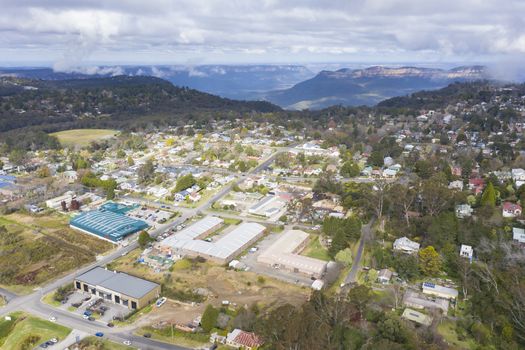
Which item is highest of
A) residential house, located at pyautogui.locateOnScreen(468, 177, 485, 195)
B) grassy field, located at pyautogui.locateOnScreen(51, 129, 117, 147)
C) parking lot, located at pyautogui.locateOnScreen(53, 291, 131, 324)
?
residential house, located at pyautogui.locateOnScreen(468, 177, 485, 195)

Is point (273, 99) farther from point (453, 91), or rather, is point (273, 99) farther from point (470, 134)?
point (470, 134)

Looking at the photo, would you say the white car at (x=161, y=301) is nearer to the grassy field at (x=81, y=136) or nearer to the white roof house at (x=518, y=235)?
the white roof house at (x=518, y=235)

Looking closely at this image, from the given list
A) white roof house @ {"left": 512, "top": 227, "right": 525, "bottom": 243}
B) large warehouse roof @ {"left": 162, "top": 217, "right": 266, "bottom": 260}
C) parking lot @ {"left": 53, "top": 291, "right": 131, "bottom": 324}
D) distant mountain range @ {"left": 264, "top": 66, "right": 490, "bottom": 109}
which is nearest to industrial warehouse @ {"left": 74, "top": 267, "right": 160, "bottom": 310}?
parking lot @ {"left": 53, "top": 291, "right": 131, "bottom": 324}

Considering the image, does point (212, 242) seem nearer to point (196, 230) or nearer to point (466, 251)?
point (196, 230)

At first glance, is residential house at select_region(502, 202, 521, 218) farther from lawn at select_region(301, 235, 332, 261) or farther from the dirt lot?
the dirt lot

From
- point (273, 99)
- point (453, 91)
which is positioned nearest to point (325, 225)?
point (453, 91)

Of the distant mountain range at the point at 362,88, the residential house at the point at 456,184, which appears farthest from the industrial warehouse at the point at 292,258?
the distant mountain range at the point at 362,88

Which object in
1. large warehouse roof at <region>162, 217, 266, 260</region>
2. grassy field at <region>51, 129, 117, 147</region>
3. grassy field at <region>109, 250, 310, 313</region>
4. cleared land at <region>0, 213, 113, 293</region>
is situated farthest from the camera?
grassy field at <region>51, 129, 117, 147</region>

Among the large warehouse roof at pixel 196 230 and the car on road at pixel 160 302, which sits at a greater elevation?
the large warehouse roof at pixel 196 230
